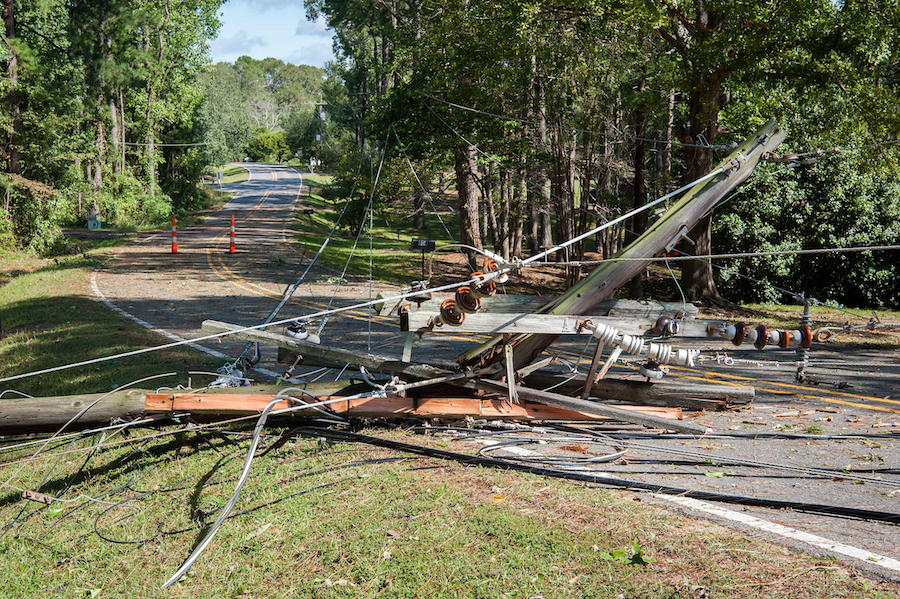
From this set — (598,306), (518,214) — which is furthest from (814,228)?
(598,306)

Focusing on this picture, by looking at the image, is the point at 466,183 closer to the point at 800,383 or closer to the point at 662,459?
the point at 800,383

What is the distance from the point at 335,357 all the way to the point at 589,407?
2906mm

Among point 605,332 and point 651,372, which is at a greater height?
point 605,332

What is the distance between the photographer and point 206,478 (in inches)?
282

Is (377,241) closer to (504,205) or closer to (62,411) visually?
(504,205)

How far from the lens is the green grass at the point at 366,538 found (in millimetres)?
4844

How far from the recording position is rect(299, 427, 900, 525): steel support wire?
19.0ft

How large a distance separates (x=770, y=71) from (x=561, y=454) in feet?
46.2

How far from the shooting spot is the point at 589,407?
784 cm

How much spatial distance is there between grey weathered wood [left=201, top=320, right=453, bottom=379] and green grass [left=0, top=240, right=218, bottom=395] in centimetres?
280

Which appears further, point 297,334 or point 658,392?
point 297,334

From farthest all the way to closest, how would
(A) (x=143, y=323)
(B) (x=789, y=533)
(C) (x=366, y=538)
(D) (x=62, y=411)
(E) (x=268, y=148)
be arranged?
(E) (x=268, y=148)
(A) (x=143, y=323)
(D) (x=62, y=411)
(C) (x=366, y=538)
(B) (x=789, y=533)

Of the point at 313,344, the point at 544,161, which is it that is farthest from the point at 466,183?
the point at 313,344

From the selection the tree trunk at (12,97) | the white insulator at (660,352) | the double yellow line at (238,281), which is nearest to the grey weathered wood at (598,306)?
the white insulator at (660,352)
